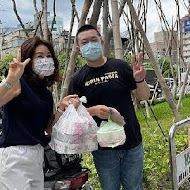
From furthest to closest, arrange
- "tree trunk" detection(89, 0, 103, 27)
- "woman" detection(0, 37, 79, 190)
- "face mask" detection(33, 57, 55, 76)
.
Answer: "tree trunk" detection(89, 0, 103, 27) < "face mask" detection(33, 57, 55, 76) < "woman" detection(0, 37, 79, 190)

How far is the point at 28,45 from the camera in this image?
81.2 inches

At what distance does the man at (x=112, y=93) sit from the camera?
2.23 metres

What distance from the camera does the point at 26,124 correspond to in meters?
1.95

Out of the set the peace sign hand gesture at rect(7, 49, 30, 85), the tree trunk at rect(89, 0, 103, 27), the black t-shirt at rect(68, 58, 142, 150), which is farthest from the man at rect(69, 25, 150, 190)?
the tree trunk at rect(89, 0, 103, 27)

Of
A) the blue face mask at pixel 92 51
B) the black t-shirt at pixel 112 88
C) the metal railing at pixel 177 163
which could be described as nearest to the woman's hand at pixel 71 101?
the black t-shirt at pixel 112 88

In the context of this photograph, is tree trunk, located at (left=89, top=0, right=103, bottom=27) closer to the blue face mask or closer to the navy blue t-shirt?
the blue face mask

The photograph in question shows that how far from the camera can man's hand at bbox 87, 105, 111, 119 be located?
6.89 ft

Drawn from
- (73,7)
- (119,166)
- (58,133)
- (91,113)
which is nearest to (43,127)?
(58,133)

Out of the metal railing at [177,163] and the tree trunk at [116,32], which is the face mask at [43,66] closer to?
the metal railing at [177,163]

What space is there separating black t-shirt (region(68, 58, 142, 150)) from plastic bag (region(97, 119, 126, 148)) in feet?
0.47

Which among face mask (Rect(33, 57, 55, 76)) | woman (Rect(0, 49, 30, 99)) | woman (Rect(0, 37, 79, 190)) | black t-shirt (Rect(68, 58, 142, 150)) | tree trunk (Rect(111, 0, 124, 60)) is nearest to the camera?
woman (Rect(0, 49, 30, 99))

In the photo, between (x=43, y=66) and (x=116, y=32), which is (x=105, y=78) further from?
(x=116, y=32)

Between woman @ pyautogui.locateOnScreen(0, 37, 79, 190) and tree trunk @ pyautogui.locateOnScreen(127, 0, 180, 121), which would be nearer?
woman @ pyautogui.locateOnScreen(0, 37, 79, 190)

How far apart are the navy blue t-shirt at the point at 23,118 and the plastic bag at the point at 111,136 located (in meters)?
0.36
